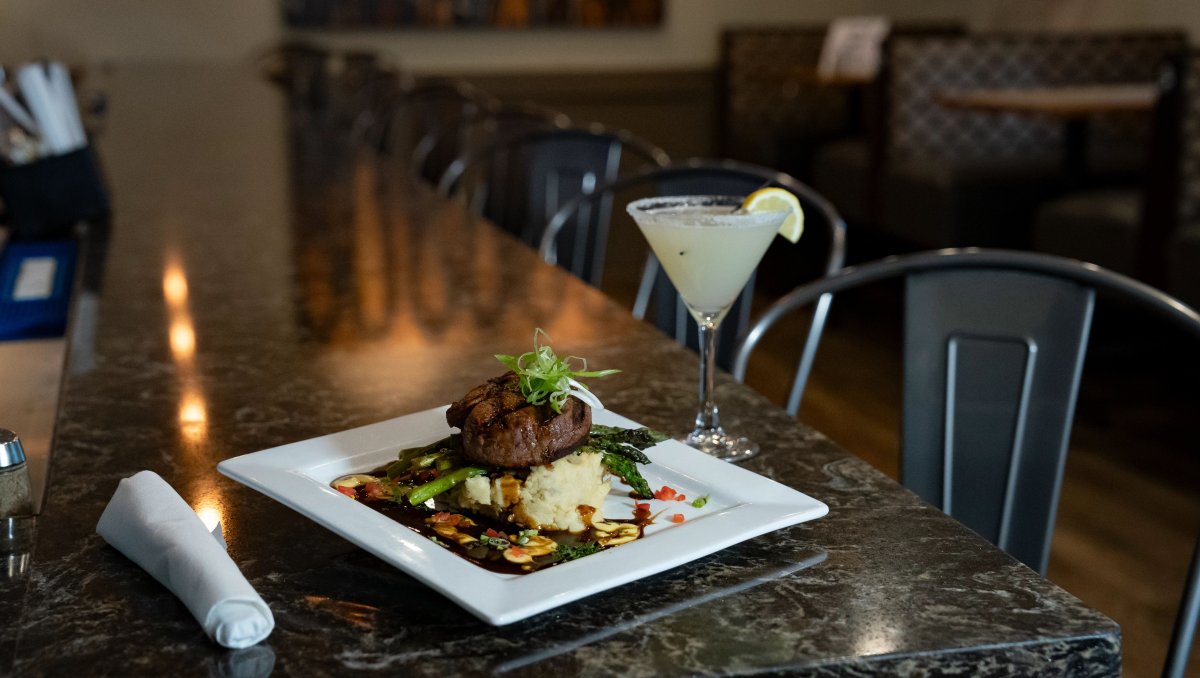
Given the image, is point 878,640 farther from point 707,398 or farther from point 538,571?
point 707,398

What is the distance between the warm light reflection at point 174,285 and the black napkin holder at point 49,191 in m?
0.49

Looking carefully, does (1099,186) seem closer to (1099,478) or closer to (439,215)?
(1099,478)

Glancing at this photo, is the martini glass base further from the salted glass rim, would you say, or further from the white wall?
the white wall

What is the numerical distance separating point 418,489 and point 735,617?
0.74 ft

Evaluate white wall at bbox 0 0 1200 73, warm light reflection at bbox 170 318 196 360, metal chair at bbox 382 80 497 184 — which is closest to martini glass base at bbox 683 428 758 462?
warm light reflection at bbox 170 318 196 360

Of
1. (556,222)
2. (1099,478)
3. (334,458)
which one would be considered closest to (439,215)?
(556,222)

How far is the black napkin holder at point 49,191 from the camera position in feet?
7.29

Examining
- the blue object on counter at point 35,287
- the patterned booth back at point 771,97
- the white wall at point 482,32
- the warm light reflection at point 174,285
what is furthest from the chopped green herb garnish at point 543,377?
the patterned booth back at point 771,97

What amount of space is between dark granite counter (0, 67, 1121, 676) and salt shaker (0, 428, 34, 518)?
0.02 m

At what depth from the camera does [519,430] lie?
0.78 meters

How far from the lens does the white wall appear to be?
241 inches

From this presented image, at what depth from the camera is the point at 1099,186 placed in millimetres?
4852

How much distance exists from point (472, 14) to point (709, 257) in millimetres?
5725

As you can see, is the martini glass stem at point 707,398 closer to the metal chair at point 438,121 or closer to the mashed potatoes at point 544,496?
the mashed potatoes at point 544,496
